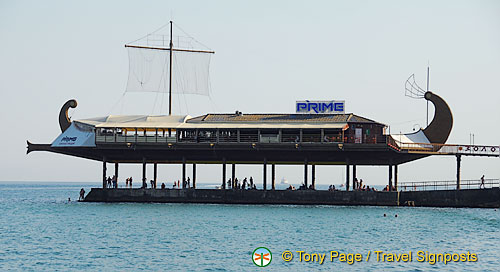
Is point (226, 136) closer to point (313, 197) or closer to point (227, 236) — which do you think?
point (313, 197)

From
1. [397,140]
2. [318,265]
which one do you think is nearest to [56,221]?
[318,265]

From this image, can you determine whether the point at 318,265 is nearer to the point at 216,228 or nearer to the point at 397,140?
the point at 216,228

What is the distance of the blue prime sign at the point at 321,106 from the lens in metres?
82.4

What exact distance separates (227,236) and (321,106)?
3292 cm

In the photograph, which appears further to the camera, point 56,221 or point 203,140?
point 203,140

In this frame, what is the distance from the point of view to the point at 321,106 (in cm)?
8269

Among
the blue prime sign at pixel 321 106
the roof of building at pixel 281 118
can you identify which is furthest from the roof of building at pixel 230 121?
the blue prime sign at pixel 321 106

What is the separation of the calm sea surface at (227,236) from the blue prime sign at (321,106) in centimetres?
1125

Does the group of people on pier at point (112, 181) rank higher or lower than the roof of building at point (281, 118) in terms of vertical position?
lower

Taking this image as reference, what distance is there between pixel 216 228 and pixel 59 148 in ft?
104

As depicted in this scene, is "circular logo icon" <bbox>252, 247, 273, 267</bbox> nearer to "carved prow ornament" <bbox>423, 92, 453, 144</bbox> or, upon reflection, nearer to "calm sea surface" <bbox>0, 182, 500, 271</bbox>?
"calm sea surface" <bbox>0, 182, 500, 271</bbox>

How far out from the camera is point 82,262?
42.2m

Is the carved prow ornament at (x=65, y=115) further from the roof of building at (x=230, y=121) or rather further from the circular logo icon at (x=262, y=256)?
the circular logo icon at (x=262, y=256)

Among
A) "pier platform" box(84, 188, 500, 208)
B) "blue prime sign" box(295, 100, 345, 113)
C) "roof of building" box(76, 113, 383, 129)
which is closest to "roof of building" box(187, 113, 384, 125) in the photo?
"roof of building" box(76, 113, 383, 129)
